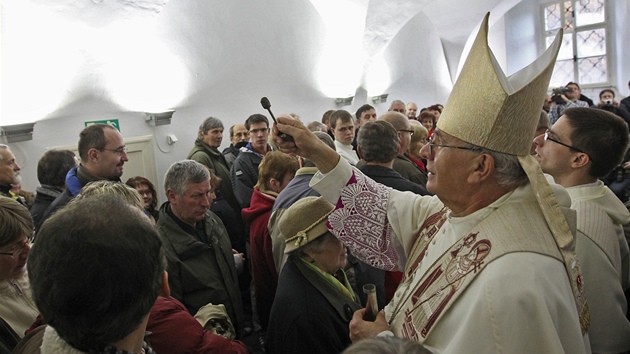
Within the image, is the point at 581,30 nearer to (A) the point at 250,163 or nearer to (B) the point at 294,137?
(A) the point at 250,163

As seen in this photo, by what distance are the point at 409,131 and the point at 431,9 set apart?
296 inches

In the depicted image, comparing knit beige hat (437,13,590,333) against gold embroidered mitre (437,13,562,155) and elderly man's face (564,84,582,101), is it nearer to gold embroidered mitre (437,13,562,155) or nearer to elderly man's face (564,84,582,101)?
gold embroidered mitre (437,13,562,155)

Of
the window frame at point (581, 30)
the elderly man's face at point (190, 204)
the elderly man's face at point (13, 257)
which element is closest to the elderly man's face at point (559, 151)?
the elderly man's face at point (190, 204)

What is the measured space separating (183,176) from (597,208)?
1.91m

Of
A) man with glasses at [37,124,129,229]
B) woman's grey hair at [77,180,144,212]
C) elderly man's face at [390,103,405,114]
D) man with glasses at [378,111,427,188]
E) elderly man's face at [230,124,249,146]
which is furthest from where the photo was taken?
elderly man's face at [390,103,405,114]

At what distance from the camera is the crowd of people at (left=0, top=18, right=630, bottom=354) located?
40.4 inches

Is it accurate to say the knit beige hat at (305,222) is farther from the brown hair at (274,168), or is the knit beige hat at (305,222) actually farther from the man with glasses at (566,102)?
the man with glasses at (566,102)

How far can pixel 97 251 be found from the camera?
0.99 meters

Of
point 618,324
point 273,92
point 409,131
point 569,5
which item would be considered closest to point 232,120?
point 273,92

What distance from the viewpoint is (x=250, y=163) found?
177 inches

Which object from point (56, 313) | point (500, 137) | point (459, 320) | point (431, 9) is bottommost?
point (459, 320)

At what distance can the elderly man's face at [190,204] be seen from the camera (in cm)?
253

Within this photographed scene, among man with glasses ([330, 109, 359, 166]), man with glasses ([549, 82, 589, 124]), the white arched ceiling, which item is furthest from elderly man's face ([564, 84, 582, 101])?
man with glasses ([330, 109, 359, 166])

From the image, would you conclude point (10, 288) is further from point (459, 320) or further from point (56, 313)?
point (459, 320)
